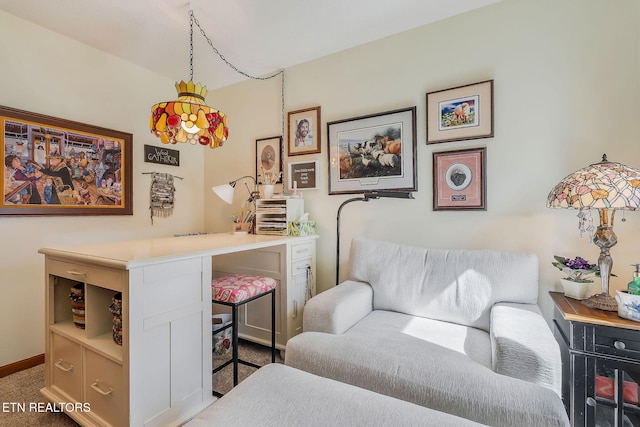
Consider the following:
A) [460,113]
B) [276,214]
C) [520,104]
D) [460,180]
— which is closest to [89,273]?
[276,214]

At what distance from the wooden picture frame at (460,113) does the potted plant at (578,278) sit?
0.88m

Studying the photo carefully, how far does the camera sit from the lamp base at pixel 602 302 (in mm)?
1346

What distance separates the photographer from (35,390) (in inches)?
70.8

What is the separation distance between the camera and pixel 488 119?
187 cm

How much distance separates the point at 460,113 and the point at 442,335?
4.73 feet

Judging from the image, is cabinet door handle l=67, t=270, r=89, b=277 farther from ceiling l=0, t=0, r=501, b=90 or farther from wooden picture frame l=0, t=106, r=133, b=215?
ceiling l=0, t=0, r=501, b=90

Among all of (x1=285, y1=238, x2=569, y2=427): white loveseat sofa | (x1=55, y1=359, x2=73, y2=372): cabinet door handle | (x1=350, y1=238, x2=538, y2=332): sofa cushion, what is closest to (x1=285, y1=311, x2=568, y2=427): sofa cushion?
(x1=285, y1=238, x2=569, y2=427): white loveseat sofa

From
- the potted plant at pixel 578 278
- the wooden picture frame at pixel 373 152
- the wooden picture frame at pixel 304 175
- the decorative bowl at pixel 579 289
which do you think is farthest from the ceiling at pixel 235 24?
the decorative bowl at pixel 579 289

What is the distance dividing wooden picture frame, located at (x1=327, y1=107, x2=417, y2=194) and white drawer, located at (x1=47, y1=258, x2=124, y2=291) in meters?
1.65

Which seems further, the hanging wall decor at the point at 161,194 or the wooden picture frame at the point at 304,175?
the hanging wall decor at the point at 161,194

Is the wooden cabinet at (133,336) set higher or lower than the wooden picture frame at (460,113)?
lower

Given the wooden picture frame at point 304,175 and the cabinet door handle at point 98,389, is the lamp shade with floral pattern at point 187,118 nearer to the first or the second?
the wooden picture frame at point 304,175

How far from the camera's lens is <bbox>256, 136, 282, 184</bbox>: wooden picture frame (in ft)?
9.02

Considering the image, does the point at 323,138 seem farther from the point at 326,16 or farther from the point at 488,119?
the point at 488,119
